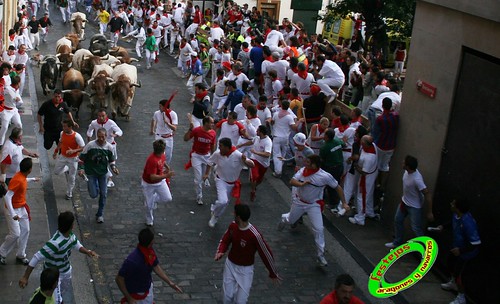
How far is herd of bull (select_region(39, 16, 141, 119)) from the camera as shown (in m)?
18.7

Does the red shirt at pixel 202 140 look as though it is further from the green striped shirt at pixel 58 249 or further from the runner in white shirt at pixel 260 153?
the green striped shirt at pixel 58 249

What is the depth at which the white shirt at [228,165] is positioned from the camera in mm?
11805

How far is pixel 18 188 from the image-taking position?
9.78 metres

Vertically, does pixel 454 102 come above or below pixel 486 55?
below

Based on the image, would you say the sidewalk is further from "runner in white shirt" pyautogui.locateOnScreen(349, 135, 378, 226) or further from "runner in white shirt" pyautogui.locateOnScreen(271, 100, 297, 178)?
"runner in white shirt" pyautogui.locateOnScreen(349, 135, 378, 226)

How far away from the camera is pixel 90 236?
11.7m

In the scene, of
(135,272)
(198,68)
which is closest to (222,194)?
(135,272)

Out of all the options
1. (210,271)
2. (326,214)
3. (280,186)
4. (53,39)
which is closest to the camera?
(210,271)

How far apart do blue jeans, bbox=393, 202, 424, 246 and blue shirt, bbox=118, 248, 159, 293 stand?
5.13 meters

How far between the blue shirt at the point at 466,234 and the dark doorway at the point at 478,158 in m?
0.29

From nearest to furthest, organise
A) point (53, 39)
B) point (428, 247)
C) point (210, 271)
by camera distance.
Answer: point (428, 247) < point (210, 271) < point (53, 39)

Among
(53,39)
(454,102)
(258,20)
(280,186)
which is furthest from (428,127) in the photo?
(53,39)

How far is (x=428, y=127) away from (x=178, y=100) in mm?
11175

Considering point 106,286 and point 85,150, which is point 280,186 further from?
point 106,286
